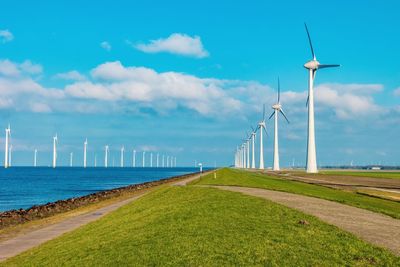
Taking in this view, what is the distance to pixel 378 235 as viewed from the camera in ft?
55.1

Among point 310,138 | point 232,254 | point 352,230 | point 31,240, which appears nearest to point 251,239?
point 232,254

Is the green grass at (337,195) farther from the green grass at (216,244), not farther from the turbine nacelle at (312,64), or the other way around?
the turbine nacelle at (312,64)

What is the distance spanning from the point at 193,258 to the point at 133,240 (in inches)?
185

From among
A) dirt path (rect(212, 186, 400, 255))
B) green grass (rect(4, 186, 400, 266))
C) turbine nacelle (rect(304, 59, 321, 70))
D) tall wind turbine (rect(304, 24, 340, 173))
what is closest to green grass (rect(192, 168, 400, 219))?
dirt path (rect(212, 186, 400, 255))

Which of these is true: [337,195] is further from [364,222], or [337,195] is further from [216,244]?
[216,244]

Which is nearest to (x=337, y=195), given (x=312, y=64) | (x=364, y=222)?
(x=364, y=222)

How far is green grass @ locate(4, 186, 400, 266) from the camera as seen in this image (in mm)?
13125

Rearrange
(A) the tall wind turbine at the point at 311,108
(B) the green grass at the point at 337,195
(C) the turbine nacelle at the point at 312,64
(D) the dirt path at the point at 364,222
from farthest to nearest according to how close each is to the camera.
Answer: (C) the turbine nacelle at the point at 312,64 → (A) the tall wind turbine at the point at 311,108 → (B) the green grass at the point at 337,195 → (D) the dirt path at the point at 364,222

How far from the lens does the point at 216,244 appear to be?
49.1 feet

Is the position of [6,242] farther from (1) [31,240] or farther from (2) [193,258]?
(2) [193,258]

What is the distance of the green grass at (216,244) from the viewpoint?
13125mm

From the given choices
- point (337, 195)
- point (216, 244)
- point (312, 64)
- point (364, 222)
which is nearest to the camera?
point (216, 244)

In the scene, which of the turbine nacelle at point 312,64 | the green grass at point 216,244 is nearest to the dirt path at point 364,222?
the green grass at point 216,244

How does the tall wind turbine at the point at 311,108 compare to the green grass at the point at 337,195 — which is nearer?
the green grass at the point at 337,195
